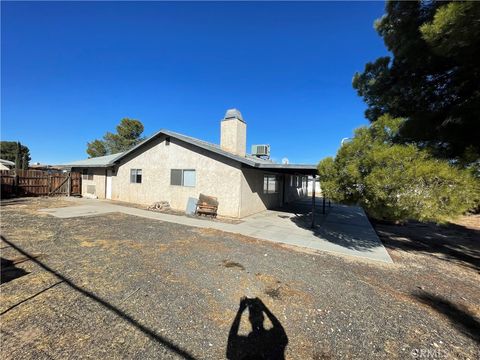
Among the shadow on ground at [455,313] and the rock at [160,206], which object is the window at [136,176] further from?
the shadow on ground at [455,313]

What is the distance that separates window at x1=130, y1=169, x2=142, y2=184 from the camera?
1397cm

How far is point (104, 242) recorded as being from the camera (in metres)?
5.95

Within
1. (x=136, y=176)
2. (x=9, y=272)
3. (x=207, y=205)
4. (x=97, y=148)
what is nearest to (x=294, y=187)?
(x=207, y=205)

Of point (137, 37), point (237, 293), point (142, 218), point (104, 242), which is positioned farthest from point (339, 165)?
point (137, 37)

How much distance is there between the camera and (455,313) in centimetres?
340

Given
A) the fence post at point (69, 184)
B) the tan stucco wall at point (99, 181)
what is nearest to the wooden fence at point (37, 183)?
the fence post at point (69, 184)

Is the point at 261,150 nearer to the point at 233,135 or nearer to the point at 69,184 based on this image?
the point at 233,135

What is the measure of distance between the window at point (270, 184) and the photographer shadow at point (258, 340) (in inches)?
403

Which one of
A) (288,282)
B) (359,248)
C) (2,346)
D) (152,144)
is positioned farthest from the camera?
(152,144)

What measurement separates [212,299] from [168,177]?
395 inches

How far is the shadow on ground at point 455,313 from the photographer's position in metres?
2.99

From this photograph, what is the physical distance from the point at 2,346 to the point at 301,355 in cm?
318

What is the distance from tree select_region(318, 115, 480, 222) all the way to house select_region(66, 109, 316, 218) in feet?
9.49

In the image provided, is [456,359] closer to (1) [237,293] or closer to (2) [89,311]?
(1) [237,293]
